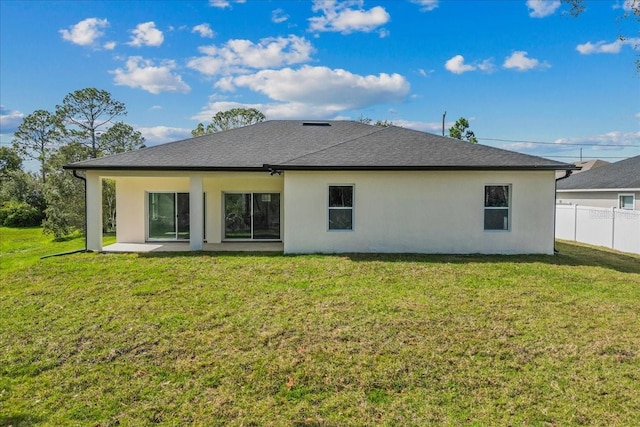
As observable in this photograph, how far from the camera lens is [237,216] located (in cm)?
1493

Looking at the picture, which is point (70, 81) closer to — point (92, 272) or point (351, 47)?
point (351, 47)

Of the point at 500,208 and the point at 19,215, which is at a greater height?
the point at 500,208

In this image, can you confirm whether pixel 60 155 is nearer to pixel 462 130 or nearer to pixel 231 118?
pixel 231 118

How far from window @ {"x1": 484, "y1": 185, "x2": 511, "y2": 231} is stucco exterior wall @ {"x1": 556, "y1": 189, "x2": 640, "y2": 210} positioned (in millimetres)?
10318

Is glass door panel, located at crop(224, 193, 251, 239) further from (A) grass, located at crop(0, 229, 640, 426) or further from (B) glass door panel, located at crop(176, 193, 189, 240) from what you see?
(A) grass, located at crop(0, 229, 640, 426)

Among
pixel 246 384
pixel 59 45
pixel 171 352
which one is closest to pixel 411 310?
pixel 246 384

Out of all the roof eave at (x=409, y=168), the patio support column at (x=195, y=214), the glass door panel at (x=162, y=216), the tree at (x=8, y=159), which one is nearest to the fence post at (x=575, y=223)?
the roof eave at (x=409, y=168)

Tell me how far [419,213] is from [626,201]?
13.6 metres

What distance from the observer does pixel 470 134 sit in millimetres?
35375

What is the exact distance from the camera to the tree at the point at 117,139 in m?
36.3

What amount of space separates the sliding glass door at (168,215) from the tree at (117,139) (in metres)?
25.5

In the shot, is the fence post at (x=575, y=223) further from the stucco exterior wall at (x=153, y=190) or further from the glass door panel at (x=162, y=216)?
the glass door panel at (x=162, y=216)

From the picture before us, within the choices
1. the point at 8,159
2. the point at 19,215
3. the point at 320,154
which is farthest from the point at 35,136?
the point at 320,154

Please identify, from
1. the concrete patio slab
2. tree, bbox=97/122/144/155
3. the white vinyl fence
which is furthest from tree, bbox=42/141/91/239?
the white vinyl fence
